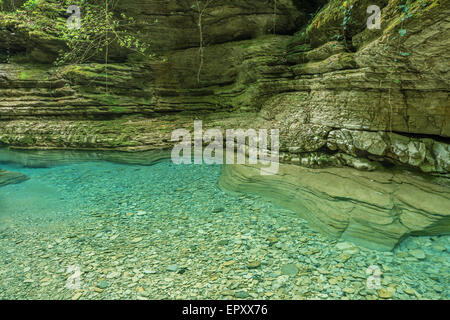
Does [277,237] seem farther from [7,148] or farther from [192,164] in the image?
[7,148]

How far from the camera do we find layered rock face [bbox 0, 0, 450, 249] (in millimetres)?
4090

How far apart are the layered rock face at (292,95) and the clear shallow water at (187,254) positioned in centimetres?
50

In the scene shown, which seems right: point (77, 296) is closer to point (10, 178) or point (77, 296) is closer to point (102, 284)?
point (102, 284)

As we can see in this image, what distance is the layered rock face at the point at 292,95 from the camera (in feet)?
13.4

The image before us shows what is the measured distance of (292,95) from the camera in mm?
7383

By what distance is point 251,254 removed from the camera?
346 cm

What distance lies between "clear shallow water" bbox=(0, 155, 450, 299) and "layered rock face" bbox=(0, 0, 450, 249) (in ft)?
1.66

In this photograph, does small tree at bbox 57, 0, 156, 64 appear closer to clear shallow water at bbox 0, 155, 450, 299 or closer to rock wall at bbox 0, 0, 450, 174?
rock wall at bbox 0, 0, 450, 174

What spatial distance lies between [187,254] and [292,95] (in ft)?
19.1

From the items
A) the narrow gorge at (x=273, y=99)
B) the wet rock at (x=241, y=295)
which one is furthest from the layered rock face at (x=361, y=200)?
the wet rock at (x=241, y=295)

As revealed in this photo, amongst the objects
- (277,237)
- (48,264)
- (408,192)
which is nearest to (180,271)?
(277,237)

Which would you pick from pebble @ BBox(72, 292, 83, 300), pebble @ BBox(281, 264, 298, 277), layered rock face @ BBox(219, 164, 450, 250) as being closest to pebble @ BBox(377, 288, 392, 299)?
layered rock face @ BBox(219, 164, 450, 250)

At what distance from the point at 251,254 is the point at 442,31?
443 cm

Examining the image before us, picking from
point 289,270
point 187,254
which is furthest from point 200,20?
point 289,270
